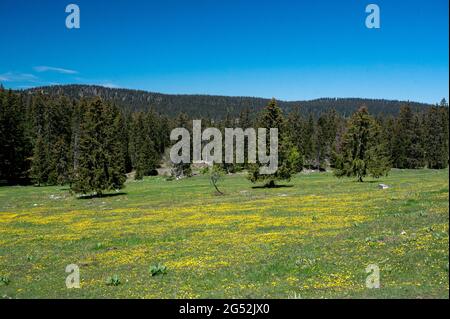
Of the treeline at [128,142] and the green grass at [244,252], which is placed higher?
the treeline at [128,142]

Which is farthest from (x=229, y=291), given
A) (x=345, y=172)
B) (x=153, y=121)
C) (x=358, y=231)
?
(x=153, y=121)

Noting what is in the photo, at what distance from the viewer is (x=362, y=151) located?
206ft

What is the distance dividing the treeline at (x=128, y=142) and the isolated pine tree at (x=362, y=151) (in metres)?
0.15

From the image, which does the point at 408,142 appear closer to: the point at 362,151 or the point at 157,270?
the point at 362,151

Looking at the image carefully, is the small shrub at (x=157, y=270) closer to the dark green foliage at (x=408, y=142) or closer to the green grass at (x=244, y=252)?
the green grass at (x=244, y=252)

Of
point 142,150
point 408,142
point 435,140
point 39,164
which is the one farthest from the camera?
point 408,142

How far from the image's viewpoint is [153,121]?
148 metres

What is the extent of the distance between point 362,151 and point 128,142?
3309 inches

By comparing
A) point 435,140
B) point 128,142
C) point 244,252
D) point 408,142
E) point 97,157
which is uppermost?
point 128,142

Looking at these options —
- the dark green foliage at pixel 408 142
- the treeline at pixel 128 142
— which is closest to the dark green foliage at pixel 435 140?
the treeline at pixel 128 142

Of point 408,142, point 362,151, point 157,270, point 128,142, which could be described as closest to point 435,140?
point 408,142

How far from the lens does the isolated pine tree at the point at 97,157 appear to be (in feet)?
190

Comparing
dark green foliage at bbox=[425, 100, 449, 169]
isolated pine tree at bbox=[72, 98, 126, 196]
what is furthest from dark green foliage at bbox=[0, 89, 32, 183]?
dark green foliage at bbox=[425, 100, 449, 169]

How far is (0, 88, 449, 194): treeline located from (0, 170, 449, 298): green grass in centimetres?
2296
